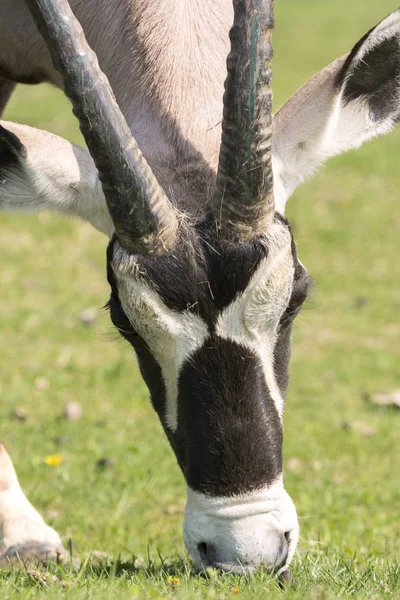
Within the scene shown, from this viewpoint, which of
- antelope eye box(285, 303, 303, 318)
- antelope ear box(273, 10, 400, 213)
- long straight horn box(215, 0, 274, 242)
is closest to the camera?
long straight horn box(215, 0, 274, 242)

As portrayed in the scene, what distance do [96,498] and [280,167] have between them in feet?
8.79

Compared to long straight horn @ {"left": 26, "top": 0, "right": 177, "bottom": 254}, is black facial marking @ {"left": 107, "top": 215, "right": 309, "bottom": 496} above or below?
→ below

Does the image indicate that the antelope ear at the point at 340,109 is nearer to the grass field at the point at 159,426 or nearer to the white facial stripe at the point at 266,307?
the white facial stripe at the point at 266,307

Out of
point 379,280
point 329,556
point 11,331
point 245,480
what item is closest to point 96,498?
point 329,556

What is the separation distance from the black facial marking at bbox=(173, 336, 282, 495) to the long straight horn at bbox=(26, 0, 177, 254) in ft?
1.75

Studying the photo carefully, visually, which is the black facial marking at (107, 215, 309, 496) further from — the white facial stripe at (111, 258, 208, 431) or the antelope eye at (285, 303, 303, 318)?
the antelope eye at (285, 303, 303, 318)

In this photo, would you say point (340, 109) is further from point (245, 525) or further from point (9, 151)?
point (245, 525)

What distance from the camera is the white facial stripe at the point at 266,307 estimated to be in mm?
4309

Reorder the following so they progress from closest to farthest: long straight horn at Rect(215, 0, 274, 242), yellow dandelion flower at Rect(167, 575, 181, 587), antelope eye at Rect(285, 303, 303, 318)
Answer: yellow dandelion flower at Rect(167, 575, 181, 587) < long straight horn at Rect(215, 0, 274, 242) < antelope eye at Rect(285, 303, 303, 318)

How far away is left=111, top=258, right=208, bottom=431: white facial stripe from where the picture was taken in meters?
4.30

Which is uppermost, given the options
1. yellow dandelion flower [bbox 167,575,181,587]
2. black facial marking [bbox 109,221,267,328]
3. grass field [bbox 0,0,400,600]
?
black facial marking [bbox 109,221,267,328]

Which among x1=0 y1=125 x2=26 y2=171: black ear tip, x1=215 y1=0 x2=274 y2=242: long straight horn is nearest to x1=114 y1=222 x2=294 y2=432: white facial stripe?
x1=215 y1=0 x2=274 y2=242: long straight horn

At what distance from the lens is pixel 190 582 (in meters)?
4.05

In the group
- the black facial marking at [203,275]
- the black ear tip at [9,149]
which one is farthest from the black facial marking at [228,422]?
the black ear tip at [9,149]
